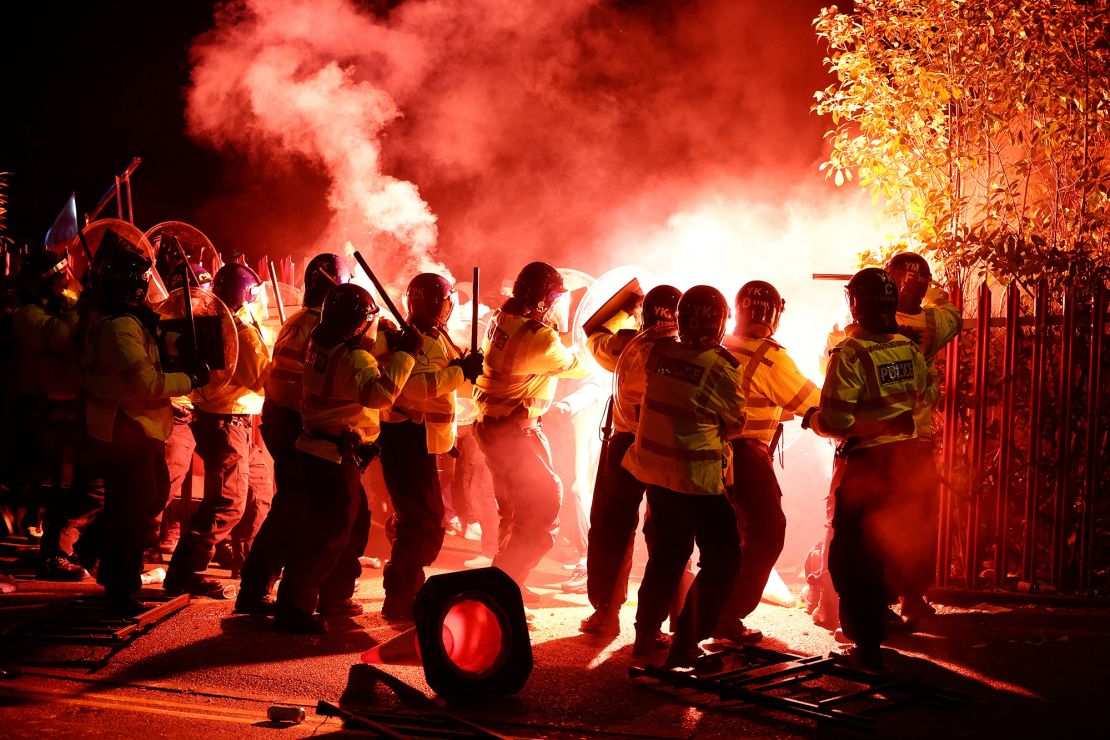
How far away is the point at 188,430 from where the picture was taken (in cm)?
811

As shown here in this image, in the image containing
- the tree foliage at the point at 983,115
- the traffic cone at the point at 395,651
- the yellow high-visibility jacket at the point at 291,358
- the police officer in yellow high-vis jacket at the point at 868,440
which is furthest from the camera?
the tree foliage at the point at 983,115

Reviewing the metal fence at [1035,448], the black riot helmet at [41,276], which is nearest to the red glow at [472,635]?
the metal fence at [1035,448]

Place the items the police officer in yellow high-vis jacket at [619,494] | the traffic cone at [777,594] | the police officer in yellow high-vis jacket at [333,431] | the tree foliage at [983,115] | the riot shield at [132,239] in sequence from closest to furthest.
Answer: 1. the police officer in yellow high-vis jacket at [333,431]
2. the police officer in yellow high-vis jacket at [619,494]
3. the traffic cone at [777,594]
4. the tree foliage at [983,115]
5. the riot shield at [132,239]

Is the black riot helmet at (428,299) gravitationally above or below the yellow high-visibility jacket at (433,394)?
above

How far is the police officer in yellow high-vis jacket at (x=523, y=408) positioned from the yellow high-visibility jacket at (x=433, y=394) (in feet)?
1.04

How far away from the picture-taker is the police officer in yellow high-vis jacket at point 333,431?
253 inches

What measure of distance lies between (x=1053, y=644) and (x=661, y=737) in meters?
3.22

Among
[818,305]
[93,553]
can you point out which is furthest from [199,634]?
[818,305]

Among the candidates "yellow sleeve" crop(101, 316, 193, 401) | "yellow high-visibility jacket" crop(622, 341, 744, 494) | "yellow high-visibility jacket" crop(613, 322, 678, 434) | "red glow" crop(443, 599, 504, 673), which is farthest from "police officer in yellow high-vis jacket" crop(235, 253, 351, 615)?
"yellow high-visibility jacket" crop(622, 341, 744, 494)

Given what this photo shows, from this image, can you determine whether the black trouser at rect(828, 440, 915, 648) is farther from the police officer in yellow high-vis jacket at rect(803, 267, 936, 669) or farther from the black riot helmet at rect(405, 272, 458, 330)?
the black riot helmet at rect(405, 272, 458, 330)

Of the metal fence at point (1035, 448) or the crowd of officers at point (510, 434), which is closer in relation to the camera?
the crowd of officers at point (510, 434)

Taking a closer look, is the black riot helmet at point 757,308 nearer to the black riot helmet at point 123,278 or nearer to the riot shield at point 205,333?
the riot shield at point 205,333

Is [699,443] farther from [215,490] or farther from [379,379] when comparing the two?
[215,490]

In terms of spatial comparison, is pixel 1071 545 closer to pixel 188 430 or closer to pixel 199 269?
pixel 188 430
